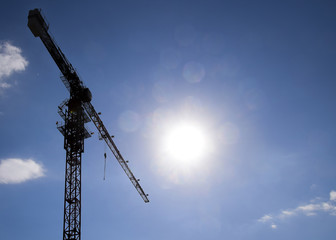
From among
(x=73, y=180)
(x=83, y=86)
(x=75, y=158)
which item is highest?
(x=83, y=86)

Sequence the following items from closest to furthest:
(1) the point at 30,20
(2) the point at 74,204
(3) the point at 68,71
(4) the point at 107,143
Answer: (1) the point at 30,20
(2) the point at 74,204
(3) the point at 68,71
(4) the point at 107,143

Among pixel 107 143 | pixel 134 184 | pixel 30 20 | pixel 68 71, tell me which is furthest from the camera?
pixel 134 184

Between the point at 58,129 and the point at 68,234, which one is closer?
the point at 68,234

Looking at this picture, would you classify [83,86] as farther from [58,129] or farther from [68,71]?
[58,129]

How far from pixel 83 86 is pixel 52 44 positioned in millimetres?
7460

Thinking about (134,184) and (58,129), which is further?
(134,184)

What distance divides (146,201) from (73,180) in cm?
2703

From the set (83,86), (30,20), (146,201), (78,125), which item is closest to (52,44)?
(30,20)

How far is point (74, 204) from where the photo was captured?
34.4 meters

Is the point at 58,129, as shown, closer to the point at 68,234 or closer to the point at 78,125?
the point at 78,125

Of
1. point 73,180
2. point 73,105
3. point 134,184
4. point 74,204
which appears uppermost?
point 73,105

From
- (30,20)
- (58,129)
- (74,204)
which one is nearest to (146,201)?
(74,204)

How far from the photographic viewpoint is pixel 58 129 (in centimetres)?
3641

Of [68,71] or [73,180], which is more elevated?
[68,71]
